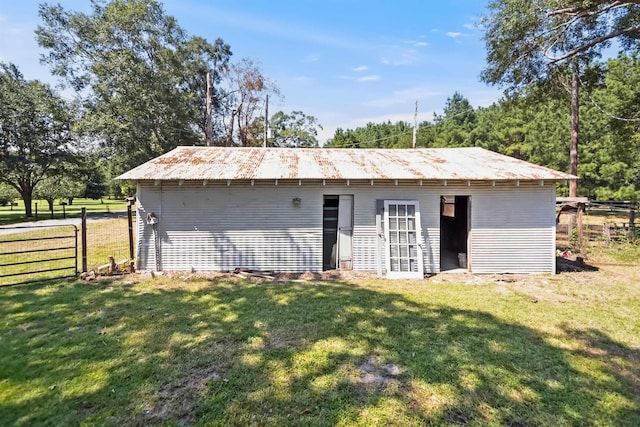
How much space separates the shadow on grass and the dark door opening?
2664 millimetres

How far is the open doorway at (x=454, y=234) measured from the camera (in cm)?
863

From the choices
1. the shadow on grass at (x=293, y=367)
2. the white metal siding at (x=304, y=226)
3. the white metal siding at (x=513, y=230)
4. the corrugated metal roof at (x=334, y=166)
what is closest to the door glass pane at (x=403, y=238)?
the white metal siding at (x=304, y=226)

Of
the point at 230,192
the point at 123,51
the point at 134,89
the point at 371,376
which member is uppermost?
the point at 123,51

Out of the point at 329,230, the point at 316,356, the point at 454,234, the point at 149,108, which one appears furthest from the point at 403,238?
the point at 149,108

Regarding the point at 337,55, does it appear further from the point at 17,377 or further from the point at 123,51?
the point at 17,377

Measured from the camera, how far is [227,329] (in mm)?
4574

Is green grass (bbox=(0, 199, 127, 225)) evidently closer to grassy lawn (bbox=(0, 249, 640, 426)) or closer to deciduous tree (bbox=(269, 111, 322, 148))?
deciduous tree (bbox=(269, 111, 322, 148))

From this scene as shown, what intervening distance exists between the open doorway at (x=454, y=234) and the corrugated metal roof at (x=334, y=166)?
118cm

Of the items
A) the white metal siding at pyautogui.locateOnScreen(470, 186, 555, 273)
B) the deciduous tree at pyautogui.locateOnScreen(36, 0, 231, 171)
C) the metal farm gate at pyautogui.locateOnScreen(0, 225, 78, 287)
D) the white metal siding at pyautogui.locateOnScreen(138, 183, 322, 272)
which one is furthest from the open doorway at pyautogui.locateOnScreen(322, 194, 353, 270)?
the deciduous tree at pyautogui.locateOnScreen(36, 0, 231, 171)

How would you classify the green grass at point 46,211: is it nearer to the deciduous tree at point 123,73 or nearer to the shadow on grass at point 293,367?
the deciduous tree at point 123,73

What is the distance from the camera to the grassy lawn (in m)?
2.90

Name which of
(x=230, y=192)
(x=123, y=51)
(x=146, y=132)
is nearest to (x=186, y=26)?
(x=123, y=51)

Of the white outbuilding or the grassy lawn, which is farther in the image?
the white outbuilding

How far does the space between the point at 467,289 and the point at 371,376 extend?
159 inches
